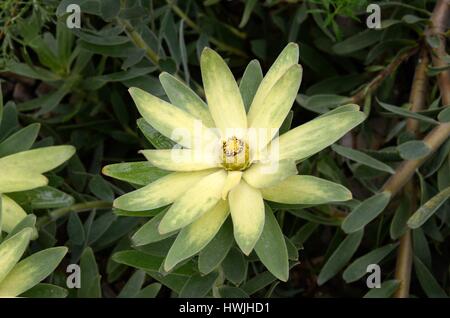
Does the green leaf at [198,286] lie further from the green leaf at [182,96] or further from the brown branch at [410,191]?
the brown branch at [410,191]

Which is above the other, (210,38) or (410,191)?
(210,38)

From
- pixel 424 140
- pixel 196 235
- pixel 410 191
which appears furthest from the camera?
pixel 410 191

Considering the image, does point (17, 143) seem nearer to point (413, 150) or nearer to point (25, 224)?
point (25, 224)

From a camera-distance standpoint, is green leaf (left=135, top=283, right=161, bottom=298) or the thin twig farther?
the thin twig

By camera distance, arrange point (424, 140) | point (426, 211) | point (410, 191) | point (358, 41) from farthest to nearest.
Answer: point (358, 41), point (410, 191), point (424, 140), point (426, 211)

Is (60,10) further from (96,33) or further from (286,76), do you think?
(286,76)

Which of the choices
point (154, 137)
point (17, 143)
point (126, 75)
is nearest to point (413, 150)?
point (154, 137)

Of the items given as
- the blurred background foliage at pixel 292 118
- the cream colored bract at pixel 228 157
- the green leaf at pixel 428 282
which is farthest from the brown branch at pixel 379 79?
the cream colored bract at pixel 228 157

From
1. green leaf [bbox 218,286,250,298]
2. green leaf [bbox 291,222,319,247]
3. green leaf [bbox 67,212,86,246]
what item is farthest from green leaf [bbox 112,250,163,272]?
green leaf [bbox 291,222,319,247]

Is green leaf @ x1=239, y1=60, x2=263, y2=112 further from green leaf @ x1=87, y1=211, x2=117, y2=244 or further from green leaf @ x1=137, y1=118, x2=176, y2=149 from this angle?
green leaf @ x1=87, y1=211, x2=117, y2=244
